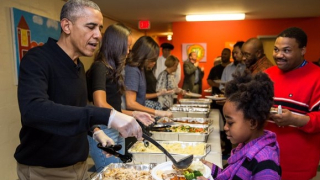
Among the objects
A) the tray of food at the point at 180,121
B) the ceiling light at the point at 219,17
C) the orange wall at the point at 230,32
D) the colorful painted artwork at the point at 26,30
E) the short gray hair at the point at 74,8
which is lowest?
the tray of food at the point at 180,121

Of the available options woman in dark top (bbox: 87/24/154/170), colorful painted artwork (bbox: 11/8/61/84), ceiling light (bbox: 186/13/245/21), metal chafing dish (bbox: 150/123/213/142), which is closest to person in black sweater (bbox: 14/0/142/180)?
woman in dark top (bbox: 87/24/154/170)

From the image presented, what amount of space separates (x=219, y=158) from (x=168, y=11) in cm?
386

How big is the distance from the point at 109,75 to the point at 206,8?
139 inches

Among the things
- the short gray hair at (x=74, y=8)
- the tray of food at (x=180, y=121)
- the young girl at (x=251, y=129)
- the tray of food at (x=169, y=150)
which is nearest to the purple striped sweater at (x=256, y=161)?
the young girl at (x=251, y=129)

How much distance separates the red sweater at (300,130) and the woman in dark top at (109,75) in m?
0.89

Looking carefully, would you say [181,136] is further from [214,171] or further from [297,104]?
[297,104]

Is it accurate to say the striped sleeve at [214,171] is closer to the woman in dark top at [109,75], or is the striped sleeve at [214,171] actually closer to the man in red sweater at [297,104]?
the man in red sweater at [297,104]

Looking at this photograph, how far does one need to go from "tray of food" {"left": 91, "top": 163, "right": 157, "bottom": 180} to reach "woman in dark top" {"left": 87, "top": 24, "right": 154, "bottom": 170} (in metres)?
0.18

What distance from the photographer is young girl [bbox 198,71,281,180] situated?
3.32ft

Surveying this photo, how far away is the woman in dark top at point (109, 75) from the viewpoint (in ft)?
4.91

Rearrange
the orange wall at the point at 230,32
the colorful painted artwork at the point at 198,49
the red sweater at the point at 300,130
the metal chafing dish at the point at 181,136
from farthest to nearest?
the colorful painted artwork at the point at 198,49, the orange wall at the point at 230,32, the metal chafing dish at the point at 181,136, the red sweater at the point at 300,130

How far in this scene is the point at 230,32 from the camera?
19.3ft

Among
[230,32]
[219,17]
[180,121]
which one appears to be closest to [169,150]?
[180,121]

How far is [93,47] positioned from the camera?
112 centimetres
